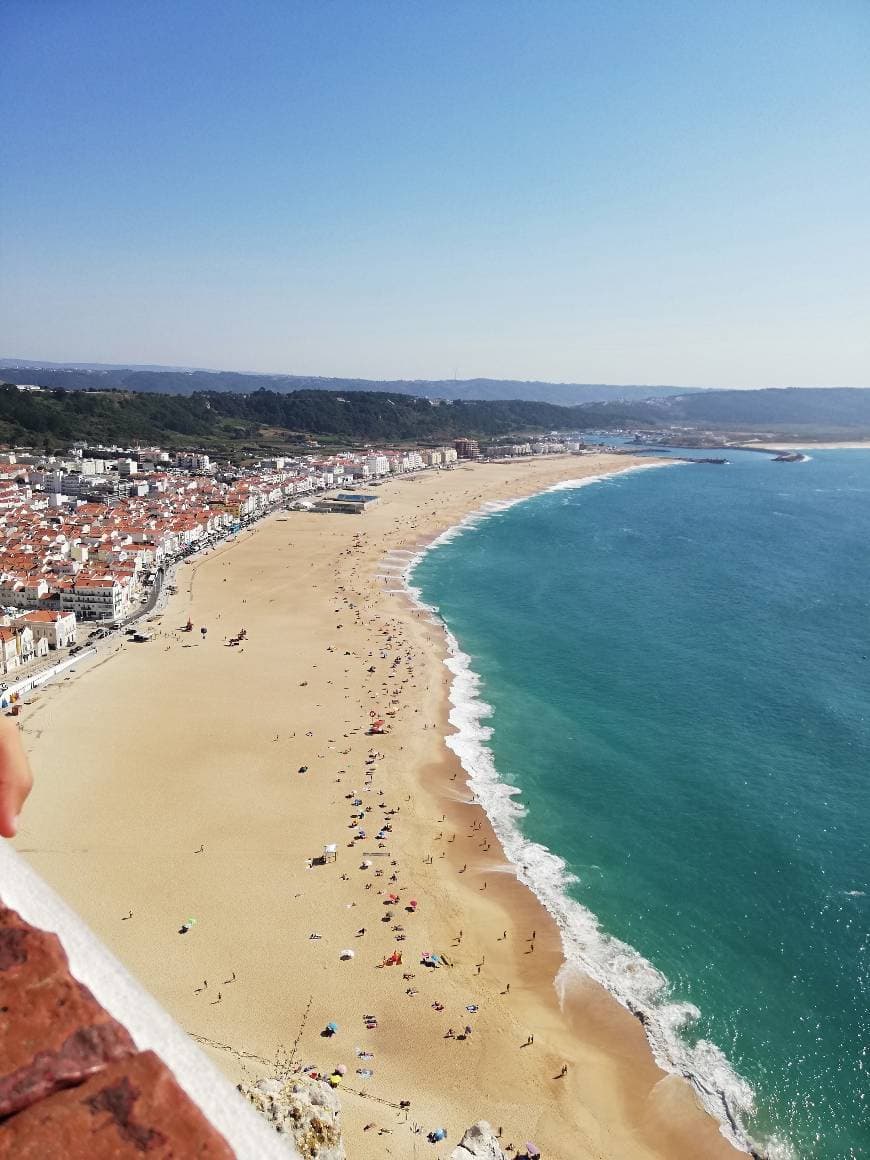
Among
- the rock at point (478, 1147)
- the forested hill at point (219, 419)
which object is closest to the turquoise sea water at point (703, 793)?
the rock at point (478, 1147)

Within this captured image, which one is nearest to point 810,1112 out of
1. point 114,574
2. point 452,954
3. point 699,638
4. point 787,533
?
point 452,954

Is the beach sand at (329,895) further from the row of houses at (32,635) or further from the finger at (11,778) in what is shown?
the finger at (11,778)

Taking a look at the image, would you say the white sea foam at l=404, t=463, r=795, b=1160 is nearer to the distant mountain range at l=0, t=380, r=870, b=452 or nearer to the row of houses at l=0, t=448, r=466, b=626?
the row of houses at l=0, t=448, r=466, b=626

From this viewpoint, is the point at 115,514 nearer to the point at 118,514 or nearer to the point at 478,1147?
the point at 118,514

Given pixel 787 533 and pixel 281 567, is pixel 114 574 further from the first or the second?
pixel 787 533

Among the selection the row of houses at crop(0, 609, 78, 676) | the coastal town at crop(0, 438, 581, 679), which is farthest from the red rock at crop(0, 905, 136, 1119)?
the row of houses at crop(0, 609, 78, 676)
